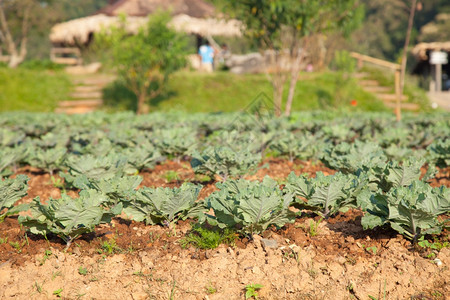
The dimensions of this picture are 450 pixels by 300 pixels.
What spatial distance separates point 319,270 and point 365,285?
13.8 inches

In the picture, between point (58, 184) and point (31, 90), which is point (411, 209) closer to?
point (58, 184)

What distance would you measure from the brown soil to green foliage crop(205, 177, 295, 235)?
0.53 feet

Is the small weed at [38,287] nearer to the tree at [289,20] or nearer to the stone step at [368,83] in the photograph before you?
the tree at [289,20]

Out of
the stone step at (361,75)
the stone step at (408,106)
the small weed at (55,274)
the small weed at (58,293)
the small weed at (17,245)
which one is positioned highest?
the small weed at (17,245)

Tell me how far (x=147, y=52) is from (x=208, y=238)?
14630 millimetres

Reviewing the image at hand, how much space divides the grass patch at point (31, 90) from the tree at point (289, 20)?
1005cm

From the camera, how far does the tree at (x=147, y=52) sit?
1759 centimetres

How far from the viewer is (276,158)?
7.66 m

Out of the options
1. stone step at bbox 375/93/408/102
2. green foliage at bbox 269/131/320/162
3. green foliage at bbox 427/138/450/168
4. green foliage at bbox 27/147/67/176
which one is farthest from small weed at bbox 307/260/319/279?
stone step at bbox 375/93/408/102

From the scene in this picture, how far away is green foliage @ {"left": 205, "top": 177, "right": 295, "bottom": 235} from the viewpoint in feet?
11.6

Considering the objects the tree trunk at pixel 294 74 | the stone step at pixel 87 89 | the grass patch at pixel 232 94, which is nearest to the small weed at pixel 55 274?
the tree trunk at pixel 294 74

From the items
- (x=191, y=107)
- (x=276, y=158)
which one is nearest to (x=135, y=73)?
(x=191, y=107)

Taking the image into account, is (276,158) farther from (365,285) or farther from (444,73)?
(444,73)

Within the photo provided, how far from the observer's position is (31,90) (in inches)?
830
